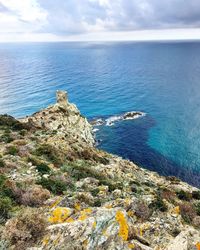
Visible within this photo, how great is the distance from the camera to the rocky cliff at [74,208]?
36.9 feet

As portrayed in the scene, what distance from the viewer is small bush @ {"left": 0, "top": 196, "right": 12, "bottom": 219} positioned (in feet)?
45.7

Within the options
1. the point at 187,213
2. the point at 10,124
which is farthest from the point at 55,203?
the point at 10,124

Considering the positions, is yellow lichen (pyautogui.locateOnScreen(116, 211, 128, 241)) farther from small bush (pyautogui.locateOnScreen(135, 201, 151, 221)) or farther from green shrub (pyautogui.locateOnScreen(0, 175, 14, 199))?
green shrub (pyautogui.locateOnScreen(0, 175, 14, 199))

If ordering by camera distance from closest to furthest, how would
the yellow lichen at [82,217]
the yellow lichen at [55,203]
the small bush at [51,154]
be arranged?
the yellow lichen at [82,217] < the yellow lichen at [55,203] < the small bush at [51,154]

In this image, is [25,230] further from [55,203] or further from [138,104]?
[138,104]

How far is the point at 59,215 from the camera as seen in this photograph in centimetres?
1321

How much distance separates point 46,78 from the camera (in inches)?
6191

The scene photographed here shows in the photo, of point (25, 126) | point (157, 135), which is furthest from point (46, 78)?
point (25, 126)

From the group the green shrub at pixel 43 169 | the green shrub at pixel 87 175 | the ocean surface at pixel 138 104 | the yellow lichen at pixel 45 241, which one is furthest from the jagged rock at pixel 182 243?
the ocean surface at pixel 138 104

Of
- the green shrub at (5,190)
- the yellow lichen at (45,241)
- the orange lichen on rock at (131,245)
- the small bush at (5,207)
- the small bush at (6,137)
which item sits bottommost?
the small bush at (6,137)

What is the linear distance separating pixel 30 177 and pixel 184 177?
138 ft

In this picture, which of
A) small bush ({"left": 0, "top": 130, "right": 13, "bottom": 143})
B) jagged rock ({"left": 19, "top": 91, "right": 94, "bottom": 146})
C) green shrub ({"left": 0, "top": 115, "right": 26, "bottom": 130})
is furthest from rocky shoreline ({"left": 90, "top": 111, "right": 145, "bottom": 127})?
small bush ({"left": 0, "top": 130, "right": 13, "bottom": 143})

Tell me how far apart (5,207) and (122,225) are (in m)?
6.76

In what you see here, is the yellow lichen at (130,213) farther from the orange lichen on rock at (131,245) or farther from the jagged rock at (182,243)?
the orange lichen on rock at (131,245)
